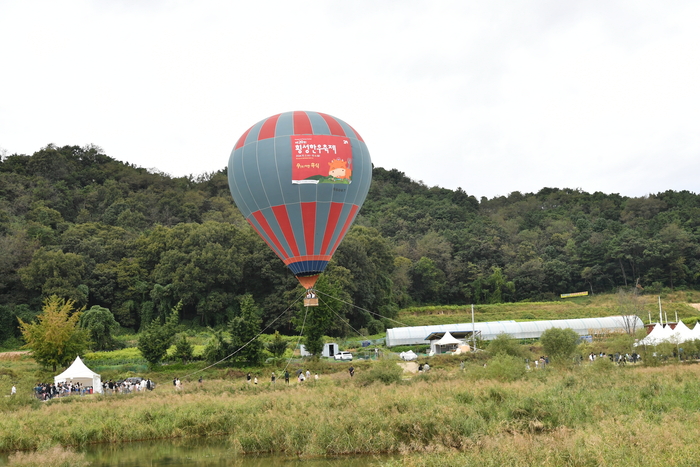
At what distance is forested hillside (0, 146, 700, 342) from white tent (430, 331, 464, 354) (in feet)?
32.9

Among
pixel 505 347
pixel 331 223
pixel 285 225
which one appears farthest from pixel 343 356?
pixel 285 225

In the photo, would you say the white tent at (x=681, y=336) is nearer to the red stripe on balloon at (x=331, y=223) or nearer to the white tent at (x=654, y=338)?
the white tent at (x=654, y=338)

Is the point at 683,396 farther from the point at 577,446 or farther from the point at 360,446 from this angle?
the point at 360,446

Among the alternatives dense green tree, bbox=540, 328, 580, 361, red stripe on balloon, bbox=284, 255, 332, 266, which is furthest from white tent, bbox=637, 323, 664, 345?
red stripe on balloon, bbox=284, 255, 332, 266

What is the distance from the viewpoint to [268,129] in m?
27.7

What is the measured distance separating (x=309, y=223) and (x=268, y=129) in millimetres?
4161

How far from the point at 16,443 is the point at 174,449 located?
170 inches

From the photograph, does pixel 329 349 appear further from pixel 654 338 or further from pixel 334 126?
pixel 654 338

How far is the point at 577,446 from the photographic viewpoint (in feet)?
41.7

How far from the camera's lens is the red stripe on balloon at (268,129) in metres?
27.5

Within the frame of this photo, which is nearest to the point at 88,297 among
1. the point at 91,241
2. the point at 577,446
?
the point at 91,241

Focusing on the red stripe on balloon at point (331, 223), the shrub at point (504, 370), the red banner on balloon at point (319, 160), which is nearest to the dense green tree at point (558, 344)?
the shrub at point (504, 370)

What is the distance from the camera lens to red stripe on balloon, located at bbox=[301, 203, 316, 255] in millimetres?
27391

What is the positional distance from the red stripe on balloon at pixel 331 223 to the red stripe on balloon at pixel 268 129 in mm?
3798
